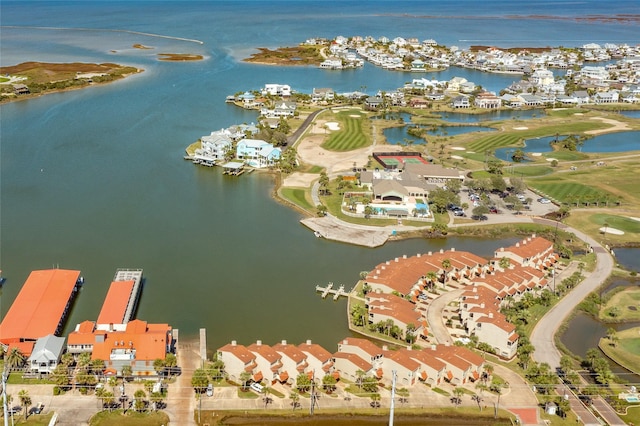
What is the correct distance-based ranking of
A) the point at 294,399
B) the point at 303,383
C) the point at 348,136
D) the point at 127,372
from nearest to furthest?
the point at 294,399, the point at 303,383, the point at 127,372, the point at 348,136

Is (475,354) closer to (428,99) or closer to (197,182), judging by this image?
(197,182)

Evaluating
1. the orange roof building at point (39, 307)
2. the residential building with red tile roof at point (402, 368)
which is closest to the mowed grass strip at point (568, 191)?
the residential building with red tile roof at point (402, 368)

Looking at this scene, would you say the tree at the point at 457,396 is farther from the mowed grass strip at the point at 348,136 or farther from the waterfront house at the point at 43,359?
the mowed grass strip at the point at 348,136

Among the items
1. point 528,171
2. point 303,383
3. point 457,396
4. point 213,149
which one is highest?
point 213,149

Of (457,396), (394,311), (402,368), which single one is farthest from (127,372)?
(457,396)

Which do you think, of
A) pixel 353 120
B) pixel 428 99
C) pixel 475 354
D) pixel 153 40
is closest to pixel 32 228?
pixel 475 354

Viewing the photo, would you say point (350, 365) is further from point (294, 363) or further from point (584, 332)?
point (584, 332)

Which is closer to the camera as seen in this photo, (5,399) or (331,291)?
(5,399)
